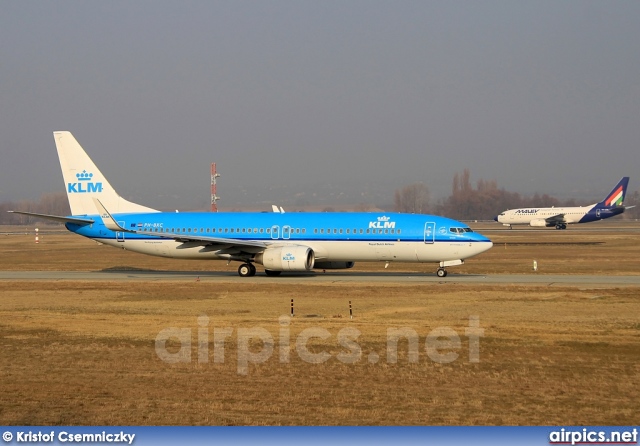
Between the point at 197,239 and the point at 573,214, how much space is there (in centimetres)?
9399

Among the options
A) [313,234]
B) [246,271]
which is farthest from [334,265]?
[246,271]

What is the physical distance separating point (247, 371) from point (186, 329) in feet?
20.3

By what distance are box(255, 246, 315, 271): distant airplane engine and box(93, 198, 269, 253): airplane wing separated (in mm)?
1049

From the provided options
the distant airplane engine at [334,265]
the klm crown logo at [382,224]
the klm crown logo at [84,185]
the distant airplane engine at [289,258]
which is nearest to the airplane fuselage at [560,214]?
the distant airplane engine at [334,265]

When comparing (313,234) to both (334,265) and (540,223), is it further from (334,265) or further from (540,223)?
(540,223)

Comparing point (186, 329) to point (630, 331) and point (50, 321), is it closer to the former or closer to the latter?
point (50, 321)

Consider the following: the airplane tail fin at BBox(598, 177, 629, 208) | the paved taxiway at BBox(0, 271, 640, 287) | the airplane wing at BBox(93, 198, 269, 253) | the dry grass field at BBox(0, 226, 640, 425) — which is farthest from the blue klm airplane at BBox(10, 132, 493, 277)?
the airplane tail fin at BBox(598, 177, 629, 208)

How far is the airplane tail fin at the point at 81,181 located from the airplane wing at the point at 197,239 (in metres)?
2.32

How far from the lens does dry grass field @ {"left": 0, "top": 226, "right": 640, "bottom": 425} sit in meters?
14.0

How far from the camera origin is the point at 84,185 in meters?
44.5

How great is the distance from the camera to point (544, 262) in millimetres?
53344

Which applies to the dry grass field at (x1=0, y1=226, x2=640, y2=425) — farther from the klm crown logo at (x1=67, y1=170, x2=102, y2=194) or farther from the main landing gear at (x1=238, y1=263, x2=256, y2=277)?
the klm crown logo at (x1=67, y1=170, x2=102, y2=194)

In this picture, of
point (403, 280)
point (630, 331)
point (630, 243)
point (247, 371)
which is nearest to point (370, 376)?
point (247, 371)

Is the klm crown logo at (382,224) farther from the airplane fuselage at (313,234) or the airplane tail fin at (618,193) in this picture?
the airplane tail fin at (618,193)
